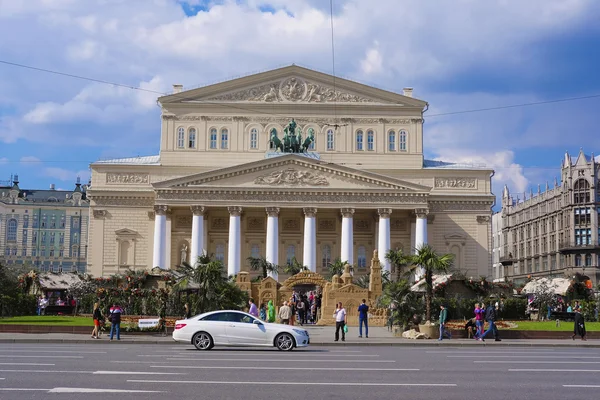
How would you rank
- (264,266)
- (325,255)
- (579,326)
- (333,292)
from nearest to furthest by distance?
(579,326)
(333,292)
(264,266)
(325,255)

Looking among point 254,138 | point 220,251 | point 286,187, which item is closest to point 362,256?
point 286,187

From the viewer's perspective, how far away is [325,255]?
74.1m

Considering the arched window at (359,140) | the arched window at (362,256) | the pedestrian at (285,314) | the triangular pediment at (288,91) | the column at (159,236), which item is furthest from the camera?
the arched window at (359,140)

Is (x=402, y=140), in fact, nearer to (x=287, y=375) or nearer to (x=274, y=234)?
(x=274, y=234)

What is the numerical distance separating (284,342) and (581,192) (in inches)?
3293

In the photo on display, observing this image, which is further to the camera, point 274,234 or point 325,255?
point 325,255

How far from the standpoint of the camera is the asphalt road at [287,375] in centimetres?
1466

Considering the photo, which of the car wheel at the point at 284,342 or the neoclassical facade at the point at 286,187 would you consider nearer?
the car wheel at the point at 284,342

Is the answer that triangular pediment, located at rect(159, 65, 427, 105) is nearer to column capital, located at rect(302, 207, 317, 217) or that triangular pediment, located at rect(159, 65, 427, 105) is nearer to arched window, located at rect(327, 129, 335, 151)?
arched window, located at rect(327, 129, 335, 151)

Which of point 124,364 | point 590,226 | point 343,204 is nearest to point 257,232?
point 343,204

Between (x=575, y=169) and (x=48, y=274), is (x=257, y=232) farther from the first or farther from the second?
(x=575, y=169)

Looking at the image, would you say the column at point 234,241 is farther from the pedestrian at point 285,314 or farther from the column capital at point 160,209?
the pedestrian at point 285,314

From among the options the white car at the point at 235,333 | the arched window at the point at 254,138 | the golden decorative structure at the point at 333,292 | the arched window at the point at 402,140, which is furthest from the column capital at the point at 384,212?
the white car at the point at 235,333

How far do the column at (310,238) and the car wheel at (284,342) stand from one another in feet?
136
